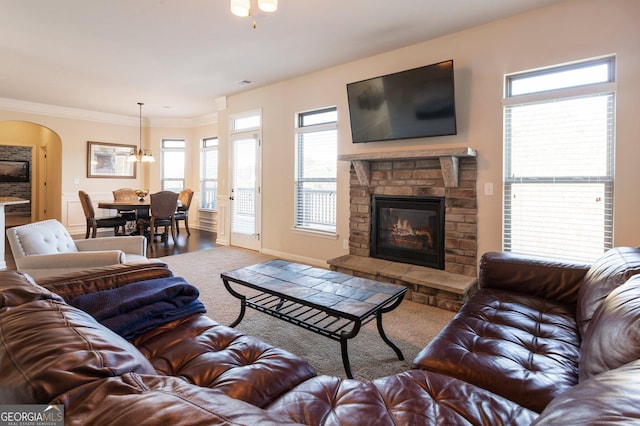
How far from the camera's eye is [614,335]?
1.07 metres

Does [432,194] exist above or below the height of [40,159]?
below

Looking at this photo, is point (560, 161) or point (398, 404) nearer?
point (398, 404)

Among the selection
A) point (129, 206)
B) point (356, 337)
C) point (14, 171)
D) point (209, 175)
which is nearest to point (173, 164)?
point (209, 175)

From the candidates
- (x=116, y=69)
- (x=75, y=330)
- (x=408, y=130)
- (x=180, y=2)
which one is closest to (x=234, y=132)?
(x=116, y=69)

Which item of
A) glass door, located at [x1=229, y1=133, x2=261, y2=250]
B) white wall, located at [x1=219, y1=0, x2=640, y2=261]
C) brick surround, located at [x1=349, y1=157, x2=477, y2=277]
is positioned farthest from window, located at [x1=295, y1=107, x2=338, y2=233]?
glass door, located at [x1=229, y1=133, x2=261, y2=250]

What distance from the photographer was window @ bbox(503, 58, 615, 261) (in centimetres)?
275

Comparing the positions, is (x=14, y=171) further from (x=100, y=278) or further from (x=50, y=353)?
(x=50, y=353)

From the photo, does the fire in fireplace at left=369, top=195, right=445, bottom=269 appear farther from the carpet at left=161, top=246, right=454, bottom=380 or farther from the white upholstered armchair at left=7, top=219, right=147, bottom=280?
the white upholstered armchair at left=7, top=219, right=147, bottom=280

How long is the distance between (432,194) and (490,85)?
3.93 feet

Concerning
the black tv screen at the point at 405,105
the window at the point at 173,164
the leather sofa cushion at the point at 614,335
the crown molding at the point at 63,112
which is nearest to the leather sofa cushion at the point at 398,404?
the leather sofa cushion at the point at 614,335

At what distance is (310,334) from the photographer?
8.39ft

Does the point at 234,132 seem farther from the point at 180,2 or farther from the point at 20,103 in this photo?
the point at 20,103

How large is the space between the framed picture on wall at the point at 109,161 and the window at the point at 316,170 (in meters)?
5.17

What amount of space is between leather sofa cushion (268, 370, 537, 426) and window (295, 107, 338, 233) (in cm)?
330
